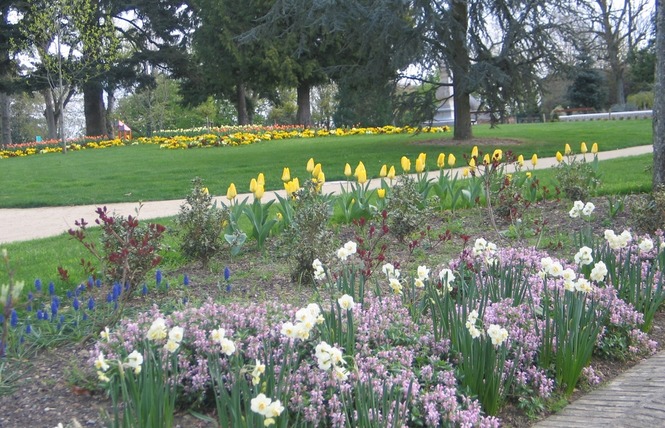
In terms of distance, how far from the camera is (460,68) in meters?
15.1

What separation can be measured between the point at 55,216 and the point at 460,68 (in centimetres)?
907

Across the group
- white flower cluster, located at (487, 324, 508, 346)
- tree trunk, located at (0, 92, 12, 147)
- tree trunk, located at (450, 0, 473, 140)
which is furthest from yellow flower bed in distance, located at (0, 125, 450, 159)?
white flower cluster, located at (487, 324, 508, 346)

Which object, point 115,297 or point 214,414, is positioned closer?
point 214,414

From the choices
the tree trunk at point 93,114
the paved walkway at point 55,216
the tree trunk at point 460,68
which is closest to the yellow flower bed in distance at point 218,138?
the tree trunk at point 93,114

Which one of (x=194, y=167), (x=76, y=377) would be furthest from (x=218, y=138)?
(x=76, y=377)

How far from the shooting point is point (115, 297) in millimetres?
4035

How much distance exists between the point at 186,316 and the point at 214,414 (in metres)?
0.65

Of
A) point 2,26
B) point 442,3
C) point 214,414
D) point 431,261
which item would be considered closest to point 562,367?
point 214,414

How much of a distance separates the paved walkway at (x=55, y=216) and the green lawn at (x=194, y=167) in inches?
17.8

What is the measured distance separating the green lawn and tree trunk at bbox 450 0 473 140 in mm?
515

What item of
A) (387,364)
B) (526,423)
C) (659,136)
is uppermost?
(659,136)

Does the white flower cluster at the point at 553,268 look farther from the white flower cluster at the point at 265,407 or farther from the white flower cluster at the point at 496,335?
the white flower cluster at the point at 265,407

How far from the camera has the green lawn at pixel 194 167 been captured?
37.4 feet

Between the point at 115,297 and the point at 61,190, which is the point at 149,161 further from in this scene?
the point at 115,297
